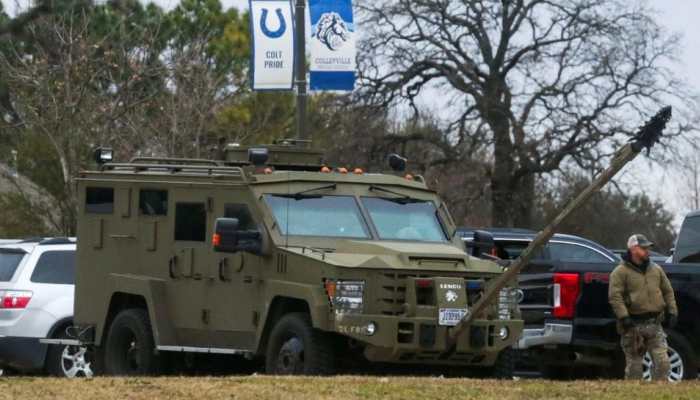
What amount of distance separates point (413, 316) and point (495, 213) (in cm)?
3419

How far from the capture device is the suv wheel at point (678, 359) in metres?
16.8

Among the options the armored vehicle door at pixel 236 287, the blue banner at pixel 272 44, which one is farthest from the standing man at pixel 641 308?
the blue banner at pixel 272 44

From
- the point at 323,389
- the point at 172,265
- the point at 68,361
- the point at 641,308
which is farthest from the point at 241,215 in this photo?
the point at 68,361

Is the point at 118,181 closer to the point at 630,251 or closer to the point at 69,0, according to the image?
the point at 630,251

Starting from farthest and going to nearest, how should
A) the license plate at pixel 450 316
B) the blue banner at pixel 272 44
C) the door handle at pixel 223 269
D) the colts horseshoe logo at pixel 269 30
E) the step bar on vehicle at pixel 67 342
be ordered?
1. the colts horseshoe logo at pixel 269 30
2. the blue banner at pixel 272 44
3. the step bar on vehicle at pixel 67 342
4. the door handle at pixel 223 269
5. the license plate at pixel 450 316

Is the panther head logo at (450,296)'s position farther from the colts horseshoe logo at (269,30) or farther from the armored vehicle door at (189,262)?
the colts horseshoe logo at (269,30)

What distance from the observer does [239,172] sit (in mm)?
15703

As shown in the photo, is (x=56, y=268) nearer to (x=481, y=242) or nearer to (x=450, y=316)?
(x=481, y=242)

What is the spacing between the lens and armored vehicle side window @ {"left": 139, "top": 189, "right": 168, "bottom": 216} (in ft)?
53.8

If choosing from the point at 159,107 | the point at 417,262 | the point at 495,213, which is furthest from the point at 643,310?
the point at 495,213

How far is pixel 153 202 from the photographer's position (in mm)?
16578

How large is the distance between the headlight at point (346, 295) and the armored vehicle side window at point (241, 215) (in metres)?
1.34

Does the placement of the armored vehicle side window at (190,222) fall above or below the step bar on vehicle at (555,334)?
above

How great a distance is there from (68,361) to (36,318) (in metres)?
0.66
